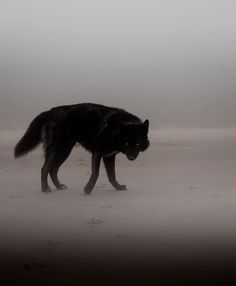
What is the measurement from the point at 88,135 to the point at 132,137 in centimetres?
33

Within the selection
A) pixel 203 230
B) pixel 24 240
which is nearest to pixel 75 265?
pixel 24 240

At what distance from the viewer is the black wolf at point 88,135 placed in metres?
3.59

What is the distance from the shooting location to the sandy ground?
1734mm

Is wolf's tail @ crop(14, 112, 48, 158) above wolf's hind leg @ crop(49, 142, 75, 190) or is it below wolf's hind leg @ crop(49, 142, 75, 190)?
above

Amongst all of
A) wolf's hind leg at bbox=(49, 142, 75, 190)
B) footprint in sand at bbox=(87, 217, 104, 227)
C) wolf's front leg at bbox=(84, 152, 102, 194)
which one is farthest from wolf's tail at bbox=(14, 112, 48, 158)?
footprint in sand at bbox=(87, 217, 104, 227)

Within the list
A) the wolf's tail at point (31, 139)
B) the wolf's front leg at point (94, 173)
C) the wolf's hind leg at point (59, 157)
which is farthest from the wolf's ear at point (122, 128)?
the wolf's tail at point (31, 139)

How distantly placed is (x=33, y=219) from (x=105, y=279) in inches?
40.0

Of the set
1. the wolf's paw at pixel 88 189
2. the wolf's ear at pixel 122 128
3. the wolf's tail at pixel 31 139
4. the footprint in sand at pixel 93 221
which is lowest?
the wolf's paw at pixel 88 189

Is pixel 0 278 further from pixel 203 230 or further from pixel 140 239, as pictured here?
pixel 203 230

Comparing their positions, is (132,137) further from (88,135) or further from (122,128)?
(88,135)

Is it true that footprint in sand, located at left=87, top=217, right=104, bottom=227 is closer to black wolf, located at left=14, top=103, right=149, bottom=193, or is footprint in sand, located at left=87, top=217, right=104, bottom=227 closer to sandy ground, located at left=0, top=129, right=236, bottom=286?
sandy ground, located at left=0, top=129, right=236, bottom=286

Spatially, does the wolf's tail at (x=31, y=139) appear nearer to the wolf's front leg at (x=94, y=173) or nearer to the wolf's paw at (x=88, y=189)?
the wolf's front leg at (x=94, y=173)

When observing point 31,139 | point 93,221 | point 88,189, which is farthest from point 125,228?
point 31,139

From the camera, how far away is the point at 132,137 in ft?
11.7
